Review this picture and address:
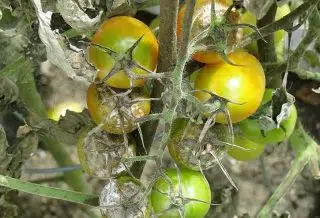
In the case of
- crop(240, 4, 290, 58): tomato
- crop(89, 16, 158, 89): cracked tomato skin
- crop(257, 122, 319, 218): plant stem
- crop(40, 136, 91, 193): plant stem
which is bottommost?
crop(40, 136, 91, 193): plant stem

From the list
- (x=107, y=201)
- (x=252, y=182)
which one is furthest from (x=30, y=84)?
(x=252, y=182)

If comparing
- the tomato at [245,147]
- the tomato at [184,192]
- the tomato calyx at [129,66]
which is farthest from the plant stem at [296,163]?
the tomato calyx at [129,66]

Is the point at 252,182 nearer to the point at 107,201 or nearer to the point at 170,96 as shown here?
the point at 107,201

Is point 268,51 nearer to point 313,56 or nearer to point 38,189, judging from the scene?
point 313,56

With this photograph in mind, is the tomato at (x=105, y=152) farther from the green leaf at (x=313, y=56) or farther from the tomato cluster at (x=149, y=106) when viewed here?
the green leaf at (x=313, y=56)

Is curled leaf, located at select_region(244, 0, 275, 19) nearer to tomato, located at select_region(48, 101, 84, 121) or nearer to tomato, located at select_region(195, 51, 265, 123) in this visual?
tomato, located at select_region(195, 51, 265, 123)

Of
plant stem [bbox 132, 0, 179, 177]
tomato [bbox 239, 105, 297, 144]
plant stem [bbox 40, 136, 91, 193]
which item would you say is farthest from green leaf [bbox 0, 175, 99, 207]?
plant stem [bbox 40, 136, 91, 193]
